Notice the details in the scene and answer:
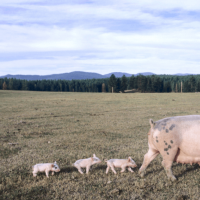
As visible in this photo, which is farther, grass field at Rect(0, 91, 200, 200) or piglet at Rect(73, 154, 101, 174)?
piglet at Rect(73, 154, 101, 174)

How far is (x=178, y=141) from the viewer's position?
584 centimetres

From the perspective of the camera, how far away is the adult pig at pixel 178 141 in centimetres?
578

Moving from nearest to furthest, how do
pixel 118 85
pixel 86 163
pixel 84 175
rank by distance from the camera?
pixel 84 175
pixel 86 163
pixel 118 85

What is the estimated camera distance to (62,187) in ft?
18.6

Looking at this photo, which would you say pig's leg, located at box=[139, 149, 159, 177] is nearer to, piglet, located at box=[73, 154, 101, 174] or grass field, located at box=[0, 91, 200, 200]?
grass field, located at box=[0, 91, 200, 200]

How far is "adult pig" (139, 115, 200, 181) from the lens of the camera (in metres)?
5.78

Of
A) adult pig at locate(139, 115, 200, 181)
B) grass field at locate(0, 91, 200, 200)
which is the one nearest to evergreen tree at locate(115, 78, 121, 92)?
grass field at locate(0, 91, 200, 200)

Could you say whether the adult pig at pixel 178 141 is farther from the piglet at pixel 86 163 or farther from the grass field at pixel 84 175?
the piglet at pixel 86 163

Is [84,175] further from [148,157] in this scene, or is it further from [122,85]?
[122,85]

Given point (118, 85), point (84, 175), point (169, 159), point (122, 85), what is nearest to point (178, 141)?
point (169, 159)

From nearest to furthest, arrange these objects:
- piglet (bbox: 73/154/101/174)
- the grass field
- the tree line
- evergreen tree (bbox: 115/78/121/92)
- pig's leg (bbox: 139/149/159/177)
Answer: the grass field → pig's leg (bbox: 139/149/159/177) → piglet (bbox: 73/154/101/174) → evergreen tree (bbox: 115/78/121/92) → the tree line

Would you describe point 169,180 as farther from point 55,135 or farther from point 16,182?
point 55,135

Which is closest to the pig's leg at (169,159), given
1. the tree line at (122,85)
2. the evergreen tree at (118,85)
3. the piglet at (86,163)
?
the piglet at (86,163)

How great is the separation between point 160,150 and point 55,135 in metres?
7.28
